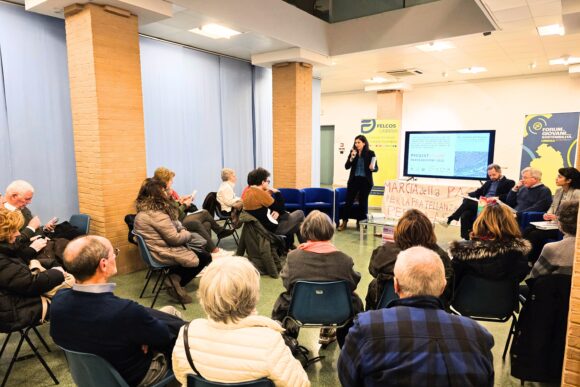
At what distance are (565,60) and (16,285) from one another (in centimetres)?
969

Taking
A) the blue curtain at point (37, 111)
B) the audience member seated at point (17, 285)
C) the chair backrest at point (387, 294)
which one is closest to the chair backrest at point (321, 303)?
the chair backrest at point (387, 294)

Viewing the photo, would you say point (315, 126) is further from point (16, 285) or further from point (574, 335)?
point (574, 335)

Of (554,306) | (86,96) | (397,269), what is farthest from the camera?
(86,96)

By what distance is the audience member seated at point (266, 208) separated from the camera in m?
4.56

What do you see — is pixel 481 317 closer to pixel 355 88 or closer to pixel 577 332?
pixel 577 332

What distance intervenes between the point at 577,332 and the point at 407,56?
255 inches

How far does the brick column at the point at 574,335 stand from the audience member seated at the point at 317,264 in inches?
44.5

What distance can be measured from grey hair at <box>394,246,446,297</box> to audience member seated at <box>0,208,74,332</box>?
2.18 m

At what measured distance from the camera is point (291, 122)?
7391mm

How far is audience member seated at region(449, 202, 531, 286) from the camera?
8.12 feet

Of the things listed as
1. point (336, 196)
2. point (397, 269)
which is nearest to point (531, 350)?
point (397, 269)

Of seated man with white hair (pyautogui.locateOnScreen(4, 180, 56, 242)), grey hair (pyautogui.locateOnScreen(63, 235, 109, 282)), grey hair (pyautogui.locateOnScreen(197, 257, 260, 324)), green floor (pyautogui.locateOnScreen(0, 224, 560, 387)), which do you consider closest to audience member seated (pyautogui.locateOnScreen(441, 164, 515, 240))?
green floor (pyautogui.locateOnScreen(0, 224, 560, 387))

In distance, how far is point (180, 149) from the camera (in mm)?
6430

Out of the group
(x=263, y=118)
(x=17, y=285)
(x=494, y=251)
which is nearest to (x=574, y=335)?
(x=494, y=251)
